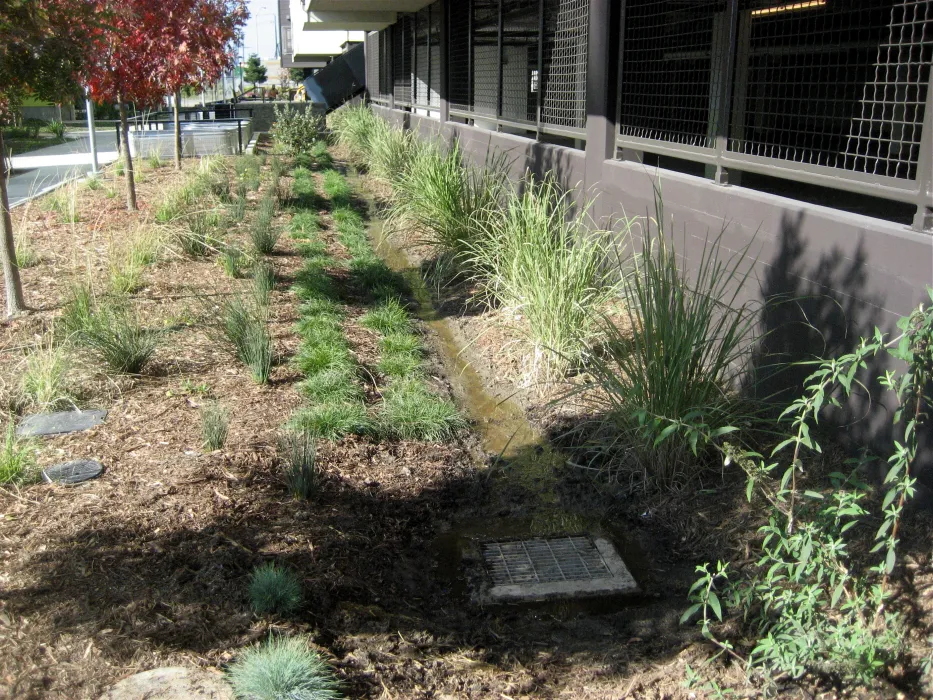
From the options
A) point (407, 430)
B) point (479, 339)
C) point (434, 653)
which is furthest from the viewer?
point (479, 339)

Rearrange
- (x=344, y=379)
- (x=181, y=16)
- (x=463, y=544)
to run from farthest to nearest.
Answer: (x=181, y=16), (x=344, y=379), (x=463, y=544)

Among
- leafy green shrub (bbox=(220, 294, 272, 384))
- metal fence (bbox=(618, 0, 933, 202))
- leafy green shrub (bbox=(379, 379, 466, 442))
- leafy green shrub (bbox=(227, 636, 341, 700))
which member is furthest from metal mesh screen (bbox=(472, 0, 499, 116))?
leafy green shrub (bbox=(227, 636, 341, 700))

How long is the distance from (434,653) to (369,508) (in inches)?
44.4

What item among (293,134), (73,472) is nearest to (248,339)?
(73,472)

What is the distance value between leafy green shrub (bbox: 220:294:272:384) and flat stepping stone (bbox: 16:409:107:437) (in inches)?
36.9

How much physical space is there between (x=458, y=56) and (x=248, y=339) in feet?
30.2

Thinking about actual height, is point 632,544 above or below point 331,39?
below

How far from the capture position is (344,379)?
18.0ft

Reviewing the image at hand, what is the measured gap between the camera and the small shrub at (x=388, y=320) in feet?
22.5

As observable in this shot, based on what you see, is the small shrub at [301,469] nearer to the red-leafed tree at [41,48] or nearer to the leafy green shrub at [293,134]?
the red-leafed tree at [41,48]

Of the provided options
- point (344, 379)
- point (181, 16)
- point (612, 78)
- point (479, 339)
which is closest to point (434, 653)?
point (344, 379)

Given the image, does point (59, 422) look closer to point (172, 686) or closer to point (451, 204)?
point (172, 686)

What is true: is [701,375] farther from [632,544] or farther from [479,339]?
[479,339]

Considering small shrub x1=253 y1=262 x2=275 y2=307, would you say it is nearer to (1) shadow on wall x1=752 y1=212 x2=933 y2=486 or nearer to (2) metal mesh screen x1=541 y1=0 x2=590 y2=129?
(2) metal mesh screen x1=541 y1=0 x2=590 y2=129
